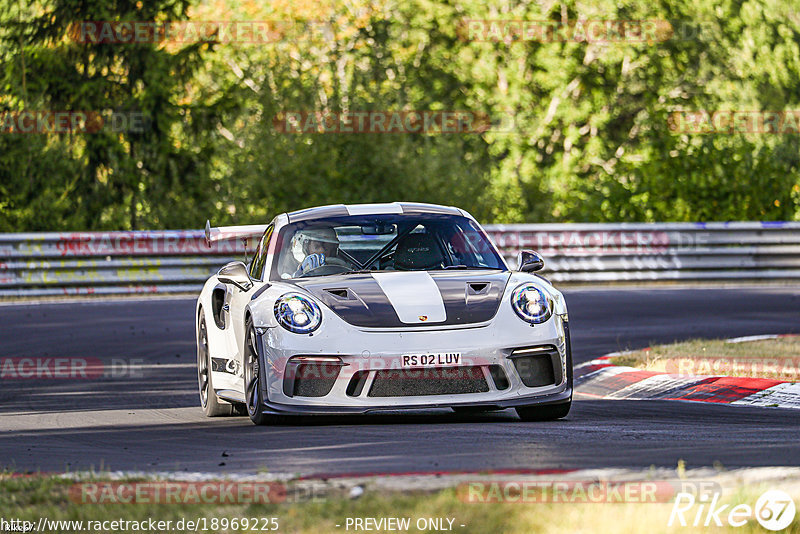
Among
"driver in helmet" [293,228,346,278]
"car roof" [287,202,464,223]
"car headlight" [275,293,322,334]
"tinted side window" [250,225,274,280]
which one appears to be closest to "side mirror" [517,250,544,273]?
"car roof" [287,202,464,223]

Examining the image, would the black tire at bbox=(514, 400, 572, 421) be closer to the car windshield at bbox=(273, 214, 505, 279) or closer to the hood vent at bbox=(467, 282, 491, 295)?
the hood vent at bbox=(467, 282, 491, 295)

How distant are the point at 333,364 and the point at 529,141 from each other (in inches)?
1263

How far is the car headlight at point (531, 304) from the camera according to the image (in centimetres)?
895

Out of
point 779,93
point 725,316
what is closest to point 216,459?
point 725,316

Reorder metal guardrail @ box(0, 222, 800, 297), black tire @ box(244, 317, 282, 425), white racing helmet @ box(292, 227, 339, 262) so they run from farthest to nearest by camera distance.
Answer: metal guardrail @ box(0, 222, 800, 297), white racing helmet @ box(292, 227, 339, 262), black tire @ box(244, 317, 282, 425)

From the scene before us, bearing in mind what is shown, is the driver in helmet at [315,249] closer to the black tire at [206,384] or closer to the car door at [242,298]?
the car door at [242,298]

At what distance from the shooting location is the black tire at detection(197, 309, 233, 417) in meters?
10.4

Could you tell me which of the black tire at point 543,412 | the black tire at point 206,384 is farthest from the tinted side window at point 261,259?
the black tire at point 543,412

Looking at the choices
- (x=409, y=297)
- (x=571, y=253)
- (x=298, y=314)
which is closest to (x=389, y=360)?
(x=409, y=297)

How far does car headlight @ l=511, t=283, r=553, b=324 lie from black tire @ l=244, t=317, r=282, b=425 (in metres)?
1.55

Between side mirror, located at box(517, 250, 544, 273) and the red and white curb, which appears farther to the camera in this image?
the red and white curb

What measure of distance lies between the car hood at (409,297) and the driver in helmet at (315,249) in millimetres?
336

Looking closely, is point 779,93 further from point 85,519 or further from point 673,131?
point 85,519

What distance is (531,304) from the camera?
9016 mm
